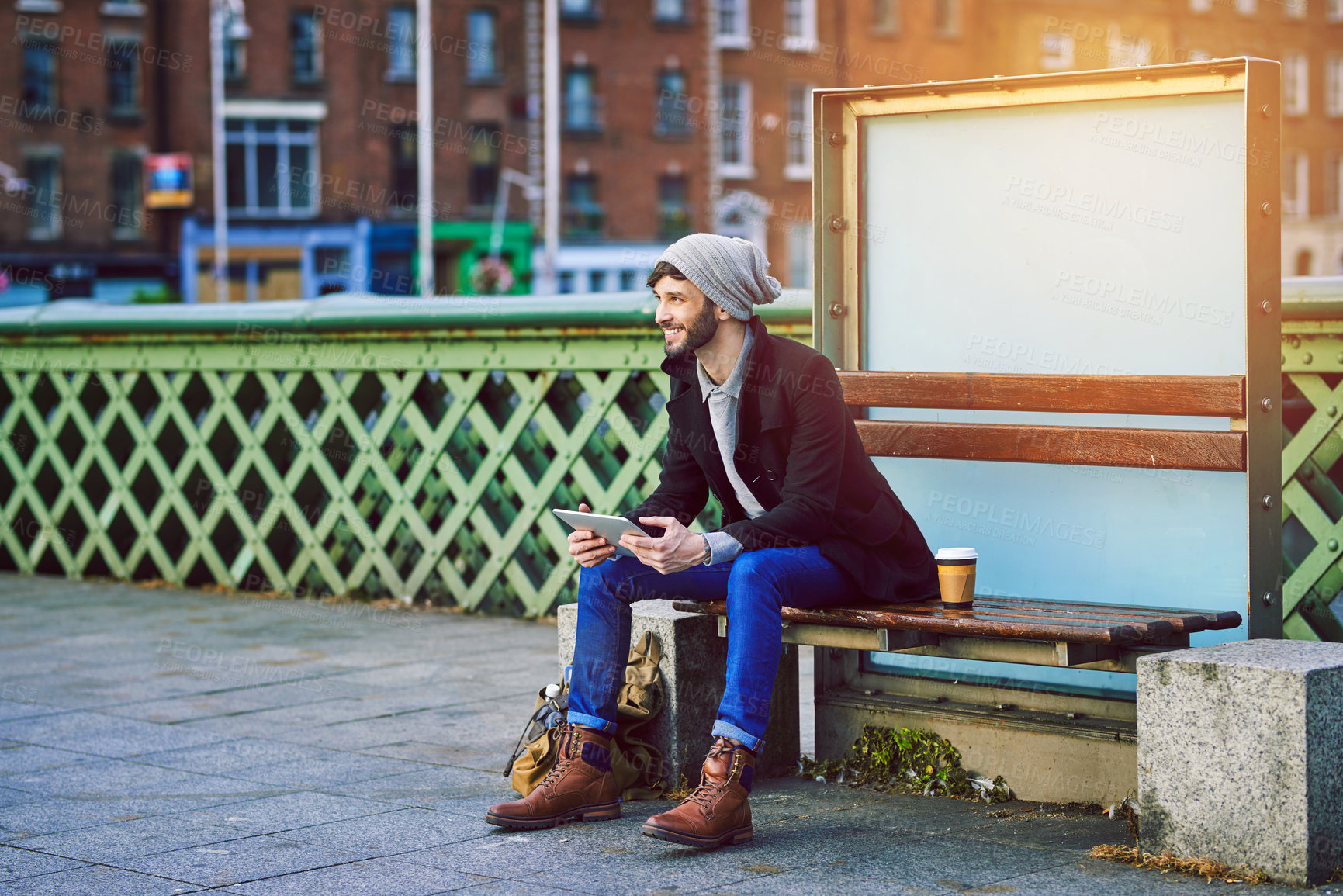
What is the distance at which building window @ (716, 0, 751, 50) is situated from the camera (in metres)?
47.9

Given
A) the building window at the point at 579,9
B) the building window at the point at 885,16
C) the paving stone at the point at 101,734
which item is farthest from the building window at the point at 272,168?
the paving stone at the point at 101,734

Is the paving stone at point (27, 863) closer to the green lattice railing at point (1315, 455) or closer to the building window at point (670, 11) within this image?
the green lattice railing at point (1315, 455)

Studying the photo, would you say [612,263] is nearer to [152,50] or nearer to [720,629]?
[152,50]

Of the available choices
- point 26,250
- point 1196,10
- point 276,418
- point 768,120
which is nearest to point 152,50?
point 26,250

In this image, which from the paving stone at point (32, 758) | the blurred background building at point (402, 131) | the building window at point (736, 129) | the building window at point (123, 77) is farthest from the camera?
the building window at point (736, 129)

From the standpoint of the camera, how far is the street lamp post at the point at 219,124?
140 feet

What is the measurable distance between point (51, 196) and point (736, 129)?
17.6m

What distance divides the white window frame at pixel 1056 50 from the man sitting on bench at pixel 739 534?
164 ft

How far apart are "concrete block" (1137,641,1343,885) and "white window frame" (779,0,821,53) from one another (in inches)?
1815

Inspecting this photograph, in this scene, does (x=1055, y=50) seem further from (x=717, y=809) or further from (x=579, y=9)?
(x=717, y=809)

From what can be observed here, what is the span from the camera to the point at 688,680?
4.84 metres

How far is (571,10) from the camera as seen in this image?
4616 cm

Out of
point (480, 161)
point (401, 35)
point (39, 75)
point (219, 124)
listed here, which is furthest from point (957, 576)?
point (401, 35)

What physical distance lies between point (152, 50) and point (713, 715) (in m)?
41.1
